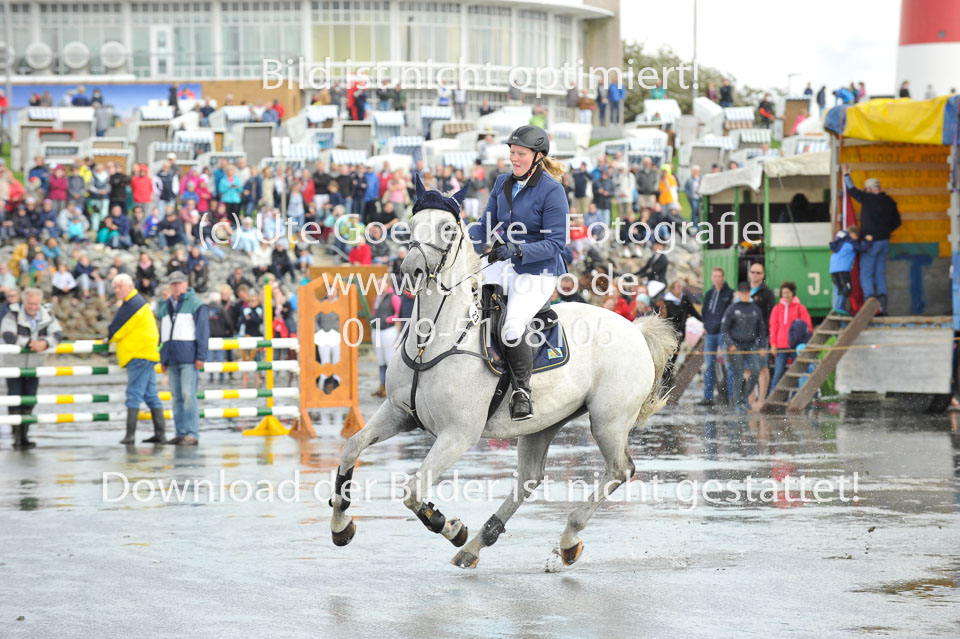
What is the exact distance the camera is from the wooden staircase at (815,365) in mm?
18531

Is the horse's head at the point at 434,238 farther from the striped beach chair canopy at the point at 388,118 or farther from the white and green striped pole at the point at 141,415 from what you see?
the striped beach chair canopy at the point at 388,118

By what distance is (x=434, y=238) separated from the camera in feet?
26.6

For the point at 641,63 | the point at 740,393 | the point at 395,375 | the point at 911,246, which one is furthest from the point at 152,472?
the point at 641,63

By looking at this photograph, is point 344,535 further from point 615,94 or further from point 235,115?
point 615,94

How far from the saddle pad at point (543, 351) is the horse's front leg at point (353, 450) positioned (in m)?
0.63

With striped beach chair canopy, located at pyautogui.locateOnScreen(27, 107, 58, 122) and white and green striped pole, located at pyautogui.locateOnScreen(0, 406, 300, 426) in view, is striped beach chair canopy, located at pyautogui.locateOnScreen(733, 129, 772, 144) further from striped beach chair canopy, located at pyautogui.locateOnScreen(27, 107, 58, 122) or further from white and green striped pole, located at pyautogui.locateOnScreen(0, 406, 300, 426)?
white and green striped pole, located at pyautogui.locateOnScreen(0, 406, 300, 426)

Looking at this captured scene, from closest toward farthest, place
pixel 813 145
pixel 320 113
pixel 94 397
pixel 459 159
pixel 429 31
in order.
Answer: pixel 94 397
pixel 459 159
pixel 813 145
pixel 320 113
pixel 429 31

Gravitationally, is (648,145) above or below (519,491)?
above

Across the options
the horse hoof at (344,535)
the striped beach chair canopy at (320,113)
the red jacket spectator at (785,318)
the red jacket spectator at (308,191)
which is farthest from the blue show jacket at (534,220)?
the striped beach chair canopy at (320,113)

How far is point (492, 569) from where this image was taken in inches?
336

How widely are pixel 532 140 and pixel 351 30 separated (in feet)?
177

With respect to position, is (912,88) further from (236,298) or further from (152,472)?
(152,472)

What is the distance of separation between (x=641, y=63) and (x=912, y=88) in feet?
128

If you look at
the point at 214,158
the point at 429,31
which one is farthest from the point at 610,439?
the point at 429,31
